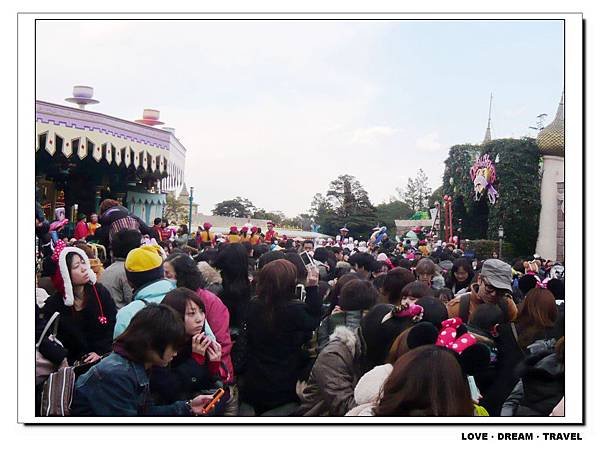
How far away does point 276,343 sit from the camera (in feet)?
11.4

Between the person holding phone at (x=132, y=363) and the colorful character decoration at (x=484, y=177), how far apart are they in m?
20.8

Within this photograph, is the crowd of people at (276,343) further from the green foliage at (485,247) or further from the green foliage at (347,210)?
the green foliage at (347,210)

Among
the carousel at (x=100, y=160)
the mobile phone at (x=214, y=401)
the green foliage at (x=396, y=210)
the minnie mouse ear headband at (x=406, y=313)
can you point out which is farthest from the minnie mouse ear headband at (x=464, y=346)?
the green foliage at (x=396, y=210)

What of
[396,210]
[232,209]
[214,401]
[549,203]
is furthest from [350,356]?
[396,210]

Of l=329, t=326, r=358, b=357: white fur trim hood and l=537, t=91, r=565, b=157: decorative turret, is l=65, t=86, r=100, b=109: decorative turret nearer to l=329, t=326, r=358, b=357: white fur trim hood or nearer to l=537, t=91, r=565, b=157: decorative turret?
l=329, t=326, r=358, b=357: white fur trim hood

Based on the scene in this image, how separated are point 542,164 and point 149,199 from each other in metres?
14.8

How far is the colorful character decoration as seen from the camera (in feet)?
72.8

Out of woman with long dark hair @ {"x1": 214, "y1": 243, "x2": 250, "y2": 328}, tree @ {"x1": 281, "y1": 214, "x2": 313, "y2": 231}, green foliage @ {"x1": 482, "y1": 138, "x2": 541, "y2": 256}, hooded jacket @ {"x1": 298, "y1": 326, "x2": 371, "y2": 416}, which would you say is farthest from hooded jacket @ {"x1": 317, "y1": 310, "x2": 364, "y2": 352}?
tree @ {"x1": 281, "y1": 214, "x2": 313, "y2": 231}

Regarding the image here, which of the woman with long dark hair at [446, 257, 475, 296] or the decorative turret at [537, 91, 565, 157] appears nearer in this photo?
the woman with long dark hair at [446, 257, 475, 296]

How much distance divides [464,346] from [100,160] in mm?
8310

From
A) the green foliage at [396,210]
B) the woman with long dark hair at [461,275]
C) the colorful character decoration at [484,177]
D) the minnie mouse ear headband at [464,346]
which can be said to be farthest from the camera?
the green foliage at [396,210]

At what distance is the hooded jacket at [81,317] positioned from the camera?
3.51m

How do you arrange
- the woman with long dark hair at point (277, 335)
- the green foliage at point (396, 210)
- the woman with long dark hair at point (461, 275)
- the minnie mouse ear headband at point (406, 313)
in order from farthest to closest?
the green foliage at point (396, 210), the woman with long dark hair at point (461, 275), the woman with long dark hair at point (277, 335), the minnie mouse ear headband at point (406, 313)

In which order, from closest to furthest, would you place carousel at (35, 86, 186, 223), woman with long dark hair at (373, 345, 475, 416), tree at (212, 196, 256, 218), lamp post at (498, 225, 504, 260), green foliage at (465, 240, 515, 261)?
woman with long dark hair at (373, 345, 475, 416), carousel at (35, 86, 186, 223), lamp post at (498, 225, 504, 260), green foliage at (465, 240, 515, 261), tree at (212, 196, 256, 218)
